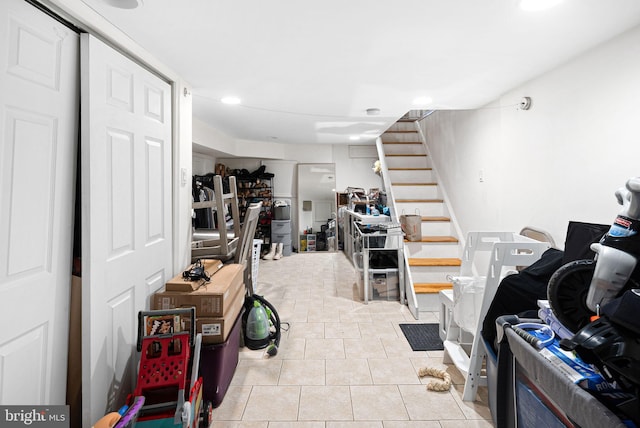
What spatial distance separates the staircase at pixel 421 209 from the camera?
3479mm

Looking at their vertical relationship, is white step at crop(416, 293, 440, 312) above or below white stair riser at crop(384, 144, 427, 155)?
below

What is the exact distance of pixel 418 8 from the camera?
147cm

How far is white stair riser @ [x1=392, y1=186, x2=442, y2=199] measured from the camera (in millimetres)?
4371

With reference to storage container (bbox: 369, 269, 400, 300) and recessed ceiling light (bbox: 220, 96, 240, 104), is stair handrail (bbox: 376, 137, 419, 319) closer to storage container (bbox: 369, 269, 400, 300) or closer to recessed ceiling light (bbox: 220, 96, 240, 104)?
storage container (bbox: 369, 269, 400, 300)

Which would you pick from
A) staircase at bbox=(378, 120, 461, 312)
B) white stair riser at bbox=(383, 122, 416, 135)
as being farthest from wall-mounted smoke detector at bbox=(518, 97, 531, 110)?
white stair riser at bbox=(383, 122, 416, 135)

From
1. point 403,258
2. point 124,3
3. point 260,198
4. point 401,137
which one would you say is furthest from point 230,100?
point 260,198

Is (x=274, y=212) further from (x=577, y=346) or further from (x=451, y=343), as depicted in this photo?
(x=577, y=346)

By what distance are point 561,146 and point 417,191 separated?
7.56 feet

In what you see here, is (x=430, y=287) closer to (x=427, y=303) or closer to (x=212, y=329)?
(x=427, y=303)

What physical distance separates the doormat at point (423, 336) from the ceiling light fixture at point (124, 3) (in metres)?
2.87

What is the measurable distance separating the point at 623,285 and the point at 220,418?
1.95 m

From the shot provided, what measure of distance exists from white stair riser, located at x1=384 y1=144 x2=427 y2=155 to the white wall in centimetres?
158

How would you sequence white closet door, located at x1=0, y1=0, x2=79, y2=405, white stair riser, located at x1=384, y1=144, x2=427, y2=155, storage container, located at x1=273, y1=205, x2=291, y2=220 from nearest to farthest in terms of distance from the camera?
1. white closet door, located at x1=0, y1=0, x2=79, y2=405
2. white stair riser, located at x1=384, y1=144, x2=427, y2=155
3. storage container, located at x1=273, y1=205, x2=291, y2=220

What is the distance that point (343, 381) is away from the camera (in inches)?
82.7
